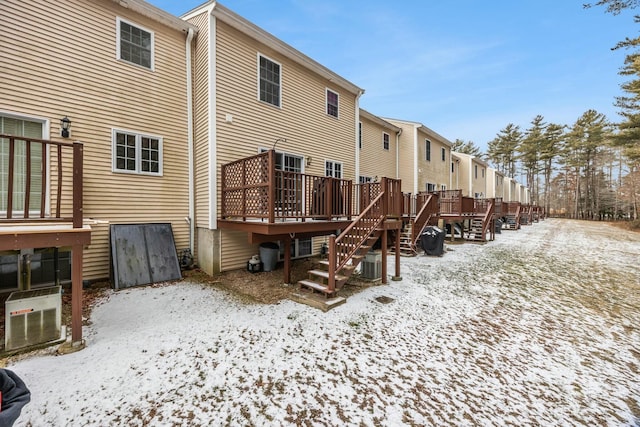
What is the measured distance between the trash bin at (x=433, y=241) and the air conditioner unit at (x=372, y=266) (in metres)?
4.22

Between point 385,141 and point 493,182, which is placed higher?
point 385,141

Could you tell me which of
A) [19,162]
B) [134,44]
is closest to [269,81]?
[134,44]

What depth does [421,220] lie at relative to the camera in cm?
1123

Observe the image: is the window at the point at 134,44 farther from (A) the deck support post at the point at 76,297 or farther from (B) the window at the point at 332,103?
(B) the window at the point at 332,103

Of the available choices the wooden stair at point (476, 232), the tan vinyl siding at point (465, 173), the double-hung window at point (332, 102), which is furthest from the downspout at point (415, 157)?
the tan vinyl siding at point (465, 173)

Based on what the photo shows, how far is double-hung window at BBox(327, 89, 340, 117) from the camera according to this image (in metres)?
10.0

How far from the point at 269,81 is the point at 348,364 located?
8.07 metres

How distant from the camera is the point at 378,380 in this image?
9.72ft

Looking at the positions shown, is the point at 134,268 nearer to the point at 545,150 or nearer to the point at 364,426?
the point at 364,426

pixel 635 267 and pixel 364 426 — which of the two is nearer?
pixel 364 426

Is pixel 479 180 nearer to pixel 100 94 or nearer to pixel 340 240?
pixel 340 240

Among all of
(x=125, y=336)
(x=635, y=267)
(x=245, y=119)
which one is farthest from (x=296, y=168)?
(x=635, y=267)

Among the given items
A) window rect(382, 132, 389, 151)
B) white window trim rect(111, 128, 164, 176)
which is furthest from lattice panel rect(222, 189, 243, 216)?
window rect(382, 132, 389, 151)

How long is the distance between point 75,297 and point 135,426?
2.05 m
